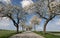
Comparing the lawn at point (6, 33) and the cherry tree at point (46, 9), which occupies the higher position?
the cherry tree at point (46, 9)

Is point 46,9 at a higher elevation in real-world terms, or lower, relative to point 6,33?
higher

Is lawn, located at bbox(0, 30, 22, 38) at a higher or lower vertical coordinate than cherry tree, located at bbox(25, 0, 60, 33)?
lower

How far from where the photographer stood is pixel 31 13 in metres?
22.4

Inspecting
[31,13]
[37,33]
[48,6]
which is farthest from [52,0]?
[37,33]

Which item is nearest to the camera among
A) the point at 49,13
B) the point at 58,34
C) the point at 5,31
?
the point at 49,13

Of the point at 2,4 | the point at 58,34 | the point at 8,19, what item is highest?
the point at 2,4

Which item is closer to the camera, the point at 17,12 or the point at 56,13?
the point at 56,13

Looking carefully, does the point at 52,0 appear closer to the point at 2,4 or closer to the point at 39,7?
the point at 39,7

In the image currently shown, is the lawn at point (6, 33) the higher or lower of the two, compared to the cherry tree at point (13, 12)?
lower

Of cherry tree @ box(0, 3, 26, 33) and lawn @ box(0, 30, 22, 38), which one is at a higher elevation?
cherry tree @ box(0, 3, 26, 33)

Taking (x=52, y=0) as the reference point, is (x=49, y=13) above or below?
below

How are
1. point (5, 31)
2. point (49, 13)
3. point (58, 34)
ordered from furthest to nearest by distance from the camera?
point (58, 34) → point (5, 31) → point (49, 13)

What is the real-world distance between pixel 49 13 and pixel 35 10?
2057 millimetres

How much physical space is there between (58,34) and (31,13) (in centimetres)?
536
